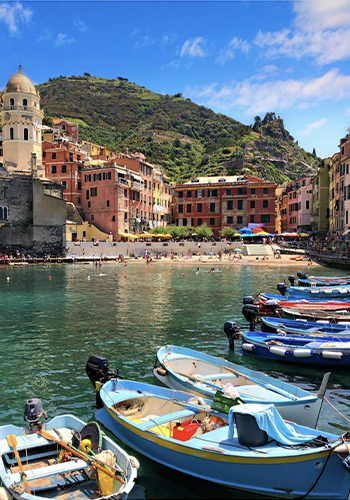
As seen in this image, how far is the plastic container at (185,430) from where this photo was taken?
396 inches

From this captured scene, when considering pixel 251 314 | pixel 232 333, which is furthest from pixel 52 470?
pixel 251 314

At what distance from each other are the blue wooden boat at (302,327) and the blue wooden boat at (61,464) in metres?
12.2

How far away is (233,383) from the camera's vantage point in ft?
43.2

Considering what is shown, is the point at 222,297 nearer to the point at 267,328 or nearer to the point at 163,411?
the point at 267,328

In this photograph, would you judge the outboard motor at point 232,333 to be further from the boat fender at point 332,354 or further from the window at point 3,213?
the window at point 3,213

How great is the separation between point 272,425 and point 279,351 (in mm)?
8671

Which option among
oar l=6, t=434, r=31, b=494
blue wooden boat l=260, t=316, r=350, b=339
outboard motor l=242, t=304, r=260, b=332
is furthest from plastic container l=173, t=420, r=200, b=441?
outboard motor l=242, t=304, r=260, b=332

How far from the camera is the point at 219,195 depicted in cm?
8500

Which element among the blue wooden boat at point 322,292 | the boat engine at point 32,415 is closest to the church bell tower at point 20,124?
the blue wooden boat at point 322,292

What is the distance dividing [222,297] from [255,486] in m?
27.1

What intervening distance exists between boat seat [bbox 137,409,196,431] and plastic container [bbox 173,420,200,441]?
165mm

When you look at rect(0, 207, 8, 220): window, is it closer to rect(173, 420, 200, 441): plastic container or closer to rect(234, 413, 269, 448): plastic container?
rect(173, 420, 200, 441): plastic container

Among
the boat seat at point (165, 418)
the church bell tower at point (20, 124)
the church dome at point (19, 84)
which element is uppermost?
the church dome at point (19, 84)

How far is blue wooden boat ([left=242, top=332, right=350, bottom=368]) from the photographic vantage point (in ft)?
55.0
